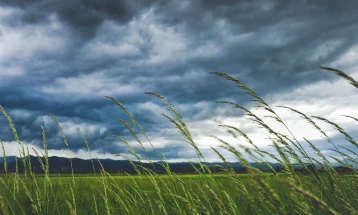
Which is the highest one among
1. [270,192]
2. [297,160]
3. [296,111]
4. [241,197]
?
[296,111]

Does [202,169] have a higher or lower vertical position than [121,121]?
lower

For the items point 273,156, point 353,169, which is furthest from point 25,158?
point 353,169

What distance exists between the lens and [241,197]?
219 inches

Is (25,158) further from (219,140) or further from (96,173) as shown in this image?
(219,140)

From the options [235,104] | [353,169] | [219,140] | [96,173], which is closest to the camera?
[219,140]

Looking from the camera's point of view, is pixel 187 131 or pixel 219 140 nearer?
pixel 219 140

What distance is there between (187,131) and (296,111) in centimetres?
113

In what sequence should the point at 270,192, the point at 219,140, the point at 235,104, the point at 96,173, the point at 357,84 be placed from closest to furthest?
the point at 270,192 < the point at 357,84 < the point at 219,140 < the point at 235,104 < the point at 96,173

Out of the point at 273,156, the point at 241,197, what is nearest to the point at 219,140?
the point at 273,156

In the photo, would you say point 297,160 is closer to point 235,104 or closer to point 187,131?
point 235,104

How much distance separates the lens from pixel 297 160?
9.08 ft

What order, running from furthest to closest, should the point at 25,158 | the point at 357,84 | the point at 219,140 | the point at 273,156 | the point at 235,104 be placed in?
the point at 25,158 → the point at 235,104 → the point at 273,156 → the point at 219,140 → the point at 357,84

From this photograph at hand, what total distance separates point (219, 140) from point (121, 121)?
5.79ft

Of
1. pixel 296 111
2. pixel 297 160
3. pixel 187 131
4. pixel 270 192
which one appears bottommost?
pixel 270 192
